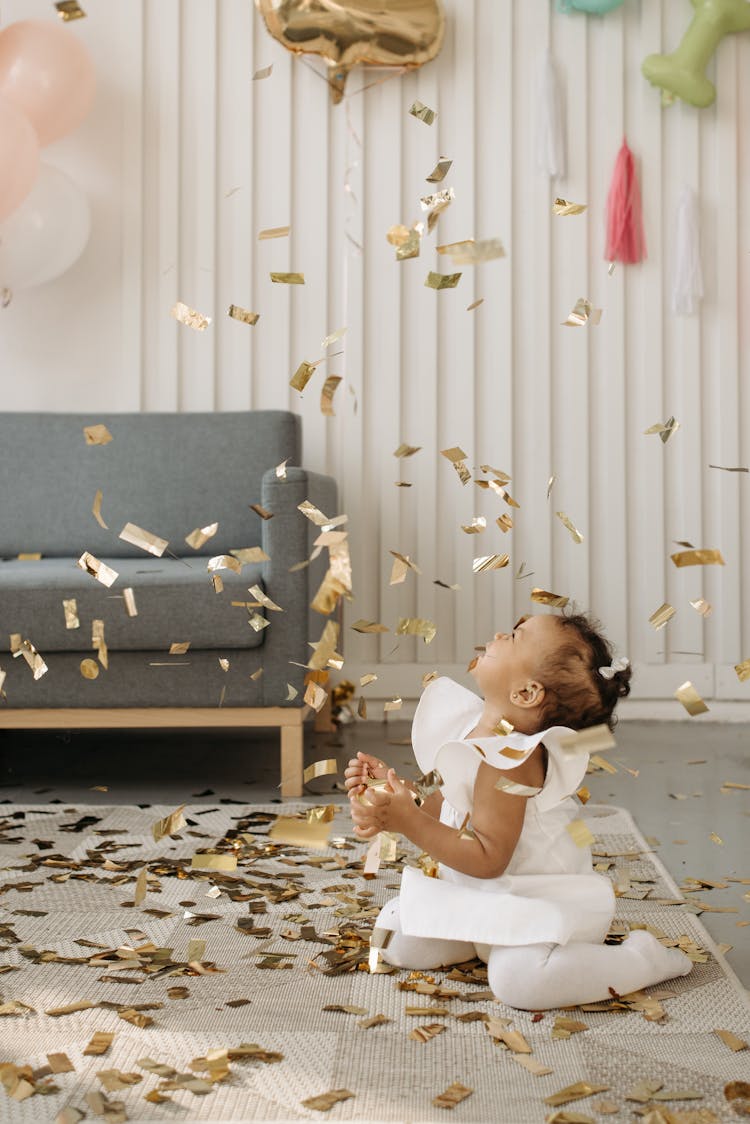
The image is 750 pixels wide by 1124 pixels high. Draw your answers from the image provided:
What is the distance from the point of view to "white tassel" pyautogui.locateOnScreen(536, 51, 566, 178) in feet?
10.2

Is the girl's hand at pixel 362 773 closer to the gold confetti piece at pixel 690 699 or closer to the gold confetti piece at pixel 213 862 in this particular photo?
the gold confetti piece at pixel 213 862

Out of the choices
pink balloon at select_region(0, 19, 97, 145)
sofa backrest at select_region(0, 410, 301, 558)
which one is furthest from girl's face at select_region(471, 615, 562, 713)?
pink balloon at select_region(0, 19, 97, 145)

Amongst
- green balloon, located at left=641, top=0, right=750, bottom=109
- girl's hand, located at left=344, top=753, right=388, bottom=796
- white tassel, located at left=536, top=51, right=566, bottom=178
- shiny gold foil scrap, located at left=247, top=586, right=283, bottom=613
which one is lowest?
girl's hand, located at left=344, top=753, right=388, bottom=796

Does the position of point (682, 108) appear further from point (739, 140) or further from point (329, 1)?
point (329, 1)

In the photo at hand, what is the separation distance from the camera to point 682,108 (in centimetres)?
318

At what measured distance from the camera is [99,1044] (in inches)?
42.8

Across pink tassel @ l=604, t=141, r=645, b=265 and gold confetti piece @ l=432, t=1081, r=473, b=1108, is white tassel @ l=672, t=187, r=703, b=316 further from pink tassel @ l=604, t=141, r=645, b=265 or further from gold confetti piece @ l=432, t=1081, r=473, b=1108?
gold confetti piece @ l=432, t=1081, r=473, b=1108

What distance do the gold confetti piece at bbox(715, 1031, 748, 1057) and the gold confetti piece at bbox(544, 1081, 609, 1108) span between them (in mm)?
171

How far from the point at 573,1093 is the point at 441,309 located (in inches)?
98.9

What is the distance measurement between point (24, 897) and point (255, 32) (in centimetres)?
257

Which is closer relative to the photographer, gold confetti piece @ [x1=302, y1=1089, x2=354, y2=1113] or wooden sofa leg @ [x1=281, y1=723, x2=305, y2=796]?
gold confetti piece @ [x1=302, y1=1089, x2=354, y2=1113]

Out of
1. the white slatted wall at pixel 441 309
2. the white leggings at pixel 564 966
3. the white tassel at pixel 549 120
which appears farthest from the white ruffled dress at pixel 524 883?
the white tassel at pixel 549 120

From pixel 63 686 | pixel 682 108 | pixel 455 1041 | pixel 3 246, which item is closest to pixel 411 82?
pixel 682 108

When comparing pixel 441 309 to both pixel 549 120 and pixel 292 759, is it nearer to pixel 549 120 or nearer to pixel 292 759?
pixel 549 120
